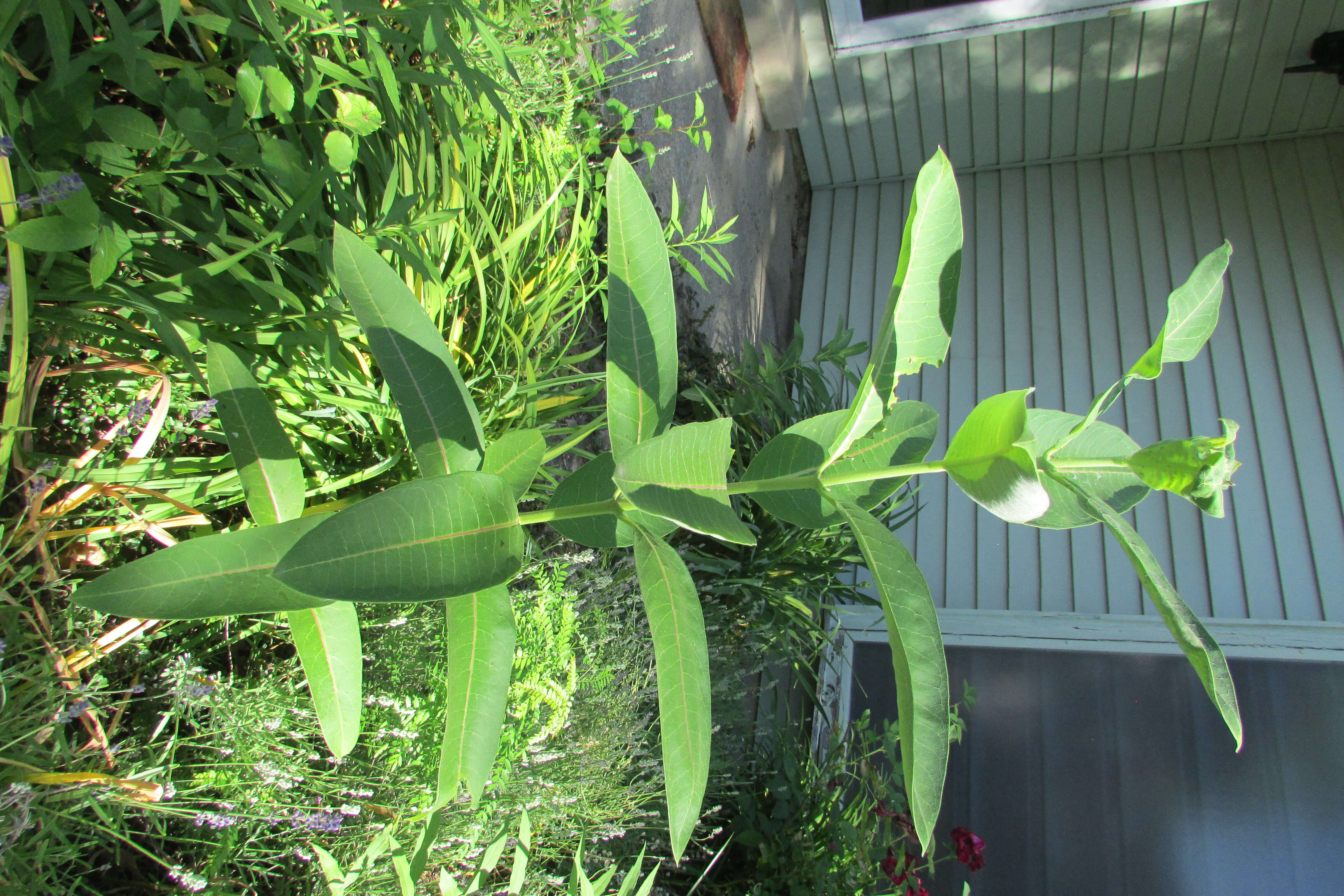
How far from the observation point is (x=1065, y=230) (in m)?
3.01

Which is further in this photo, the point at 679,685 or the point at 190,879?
the point at 190,879

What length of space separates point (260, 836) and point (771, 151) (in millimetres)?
2657

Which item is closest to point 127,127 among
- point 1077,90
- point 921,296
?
point 921,296

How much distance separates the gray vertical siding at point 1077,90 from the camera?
2.64 meters

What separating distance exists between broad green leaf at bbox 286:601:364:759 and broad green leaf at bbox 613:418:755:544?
0.82 ft

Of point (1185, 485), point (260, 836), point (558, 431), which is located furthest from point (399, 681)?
point (1185, 485)

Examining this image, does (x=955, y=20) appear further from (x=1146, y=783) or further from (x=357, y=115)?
(x=357, y=115)

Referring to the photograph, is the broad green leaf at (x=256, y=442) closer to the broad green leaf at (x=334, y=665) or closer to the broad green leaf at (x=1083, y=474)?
the broad green leaf at (x=334, y=665)

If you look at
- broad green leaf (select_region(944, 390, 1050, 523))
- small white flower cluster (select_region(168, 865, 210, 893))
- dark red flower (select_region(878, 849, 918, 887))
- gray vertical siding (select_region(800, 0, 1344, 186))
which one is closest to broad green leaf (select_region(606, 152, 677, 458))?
broad green leaf (select_region(944, 390, 1050, 523))

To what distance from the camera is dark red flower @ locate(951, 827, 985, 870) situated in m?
1.67

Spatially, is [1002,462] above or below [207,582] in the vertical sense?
above

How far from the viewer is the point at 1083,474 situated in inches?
23.5

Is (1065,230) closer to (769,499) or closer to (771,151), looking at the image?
(771,151)

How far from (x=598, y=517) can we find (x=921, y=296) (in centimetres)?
29
